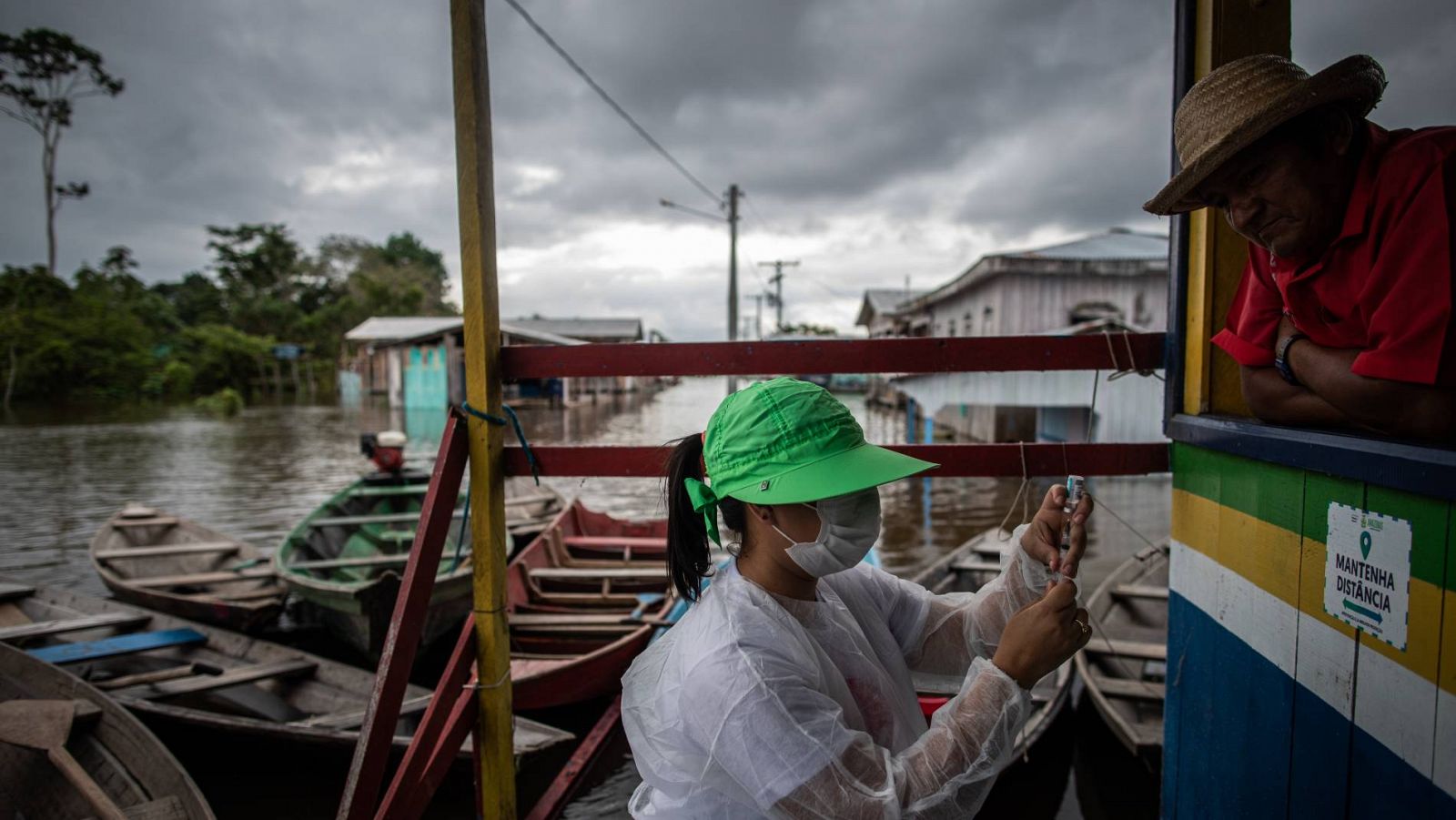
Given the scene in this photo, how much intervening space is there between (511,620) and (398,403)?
29.7 meters

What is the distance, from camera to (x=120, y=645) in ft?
18.2

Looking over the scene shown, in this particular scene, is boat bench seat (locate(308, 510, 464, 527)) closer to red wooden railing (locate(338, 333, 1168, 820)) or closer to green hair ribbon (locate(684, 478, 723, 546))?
red wooden railing (locate(338, 333, 1168, 820))

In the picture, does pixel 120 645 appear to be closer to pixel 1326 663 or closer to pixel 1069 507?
pixel 1069 507

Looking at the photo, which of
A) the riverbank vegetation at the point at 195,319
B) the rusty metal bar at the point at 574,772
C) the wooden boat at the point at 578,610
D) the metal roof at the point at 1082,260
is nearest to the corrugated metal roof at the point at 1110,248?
Answer: the metal roof at the point at 1082,260

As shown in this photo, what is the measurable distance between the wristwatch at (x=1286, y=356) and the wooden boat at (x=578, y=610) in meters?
3.25

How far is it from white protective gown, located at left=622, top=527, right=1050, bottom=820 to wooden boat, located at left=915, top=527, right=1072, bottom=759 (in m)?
3.51

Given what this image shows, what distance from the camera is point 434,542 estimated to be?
8.04 feet

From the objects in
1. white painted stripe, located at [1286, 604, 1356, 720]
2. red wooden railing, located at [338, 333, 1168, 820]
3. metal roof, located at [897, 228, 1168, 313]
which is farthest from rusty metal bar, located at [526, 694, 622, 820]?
metal roof, located at [897, 228, 1168, 313]

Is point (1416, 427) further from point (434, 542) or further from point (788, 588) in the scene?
point (434, 542)

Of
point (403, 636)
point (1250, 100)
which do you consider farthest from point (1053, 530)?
point (403, 636)

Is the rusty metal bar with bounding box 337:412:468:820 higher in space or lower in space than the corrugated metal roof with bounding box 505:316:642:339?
lower

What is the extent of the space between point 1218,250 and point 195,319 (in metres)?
59.2

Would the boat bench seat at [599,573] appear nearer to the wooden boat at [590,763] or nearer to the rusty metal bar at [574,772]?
the wooden boat at [590,763]

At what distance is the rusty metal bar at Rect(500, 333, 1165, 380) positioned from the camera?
7.60ft
